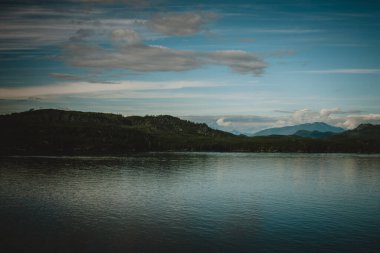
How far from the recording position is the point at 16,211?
68.7 m

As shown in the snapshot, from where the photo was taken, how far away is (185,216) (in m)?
65.9

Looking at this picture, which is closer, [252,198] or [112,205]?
[112,205]

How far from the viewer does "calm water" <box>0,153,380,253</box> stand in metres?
48.7

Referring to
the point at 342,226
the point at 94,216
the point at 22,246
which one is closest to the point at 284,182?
the point at 342,226

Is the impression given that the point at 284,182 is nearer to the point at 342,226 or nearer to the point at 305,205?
the point at 305,205

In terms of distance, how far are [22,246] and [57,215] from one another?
60.0 ft

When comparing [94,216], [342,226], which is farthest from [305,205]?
[94,216]

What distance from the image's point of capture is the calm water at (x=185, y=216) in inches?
1918

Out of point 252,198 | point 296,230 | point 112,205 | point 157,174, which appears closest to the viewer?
point 296,230

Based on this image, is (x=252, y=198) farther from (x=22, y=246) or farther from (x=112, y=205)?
(x=22, y=246)

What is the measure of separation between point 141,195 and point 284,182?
168 ft

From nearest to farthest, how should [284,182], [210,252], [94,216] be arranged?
[210,252] < [94,216] < [284,182]

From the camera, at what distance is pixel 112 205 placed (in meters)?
75.6

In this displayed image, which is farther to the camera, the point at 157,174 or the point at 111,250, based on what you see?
the point at 157,174
